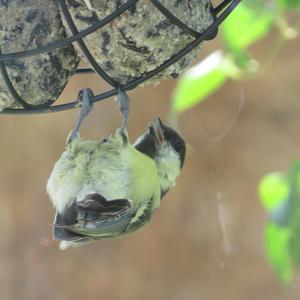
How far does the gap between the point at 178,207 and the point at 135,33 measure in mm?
1997

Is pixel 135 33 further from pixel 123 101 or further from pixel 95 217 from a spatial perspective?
pixel 95 217

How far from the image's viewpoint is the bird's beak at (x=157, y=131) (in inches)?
57.6

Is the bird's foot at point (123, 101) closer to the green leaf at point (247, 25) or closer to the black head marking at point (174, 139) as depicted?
the black head marking at point (174, 139)

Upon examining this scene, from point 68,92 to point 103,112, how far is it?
16 cm

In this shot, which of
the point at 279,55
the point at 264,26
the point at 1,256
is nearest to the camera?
the point at 264,26

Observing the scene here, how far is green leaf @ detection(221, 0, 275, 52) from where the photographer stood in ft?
5.24

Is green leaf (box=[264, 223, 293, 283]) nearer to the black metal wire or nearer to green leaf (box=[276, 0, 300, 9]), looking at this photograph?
green leaf (box=[276, 0, 300, 9])

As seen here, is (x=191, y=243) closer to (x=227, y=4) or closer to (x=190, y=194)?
(x=190, y=194)

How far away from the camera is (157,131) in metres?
1.46

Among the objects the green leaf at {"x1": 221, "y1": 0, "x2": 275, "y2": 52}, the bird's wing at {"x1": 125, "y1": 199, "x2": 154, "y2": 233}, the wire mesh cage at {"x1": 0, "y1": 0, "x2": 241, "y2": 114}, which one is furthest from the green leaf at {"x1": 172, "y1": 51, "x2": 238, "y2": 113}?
the wire mesh cage at {"x1": 0, "y1": 0, "x2": 241, "y2": 114}

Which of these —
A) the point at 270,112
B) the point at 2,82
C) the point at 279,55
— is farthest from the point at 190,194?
the point at 2,82

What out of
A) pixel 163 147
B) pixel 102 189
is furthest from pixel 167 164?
pixel 102 189

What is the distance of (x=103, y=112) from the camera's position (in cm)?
315

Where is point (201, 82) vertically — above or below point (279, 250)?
above
